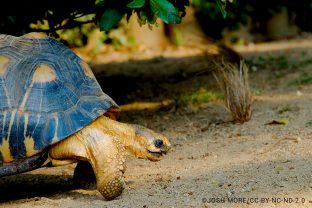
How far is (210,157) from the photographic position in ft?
16.4

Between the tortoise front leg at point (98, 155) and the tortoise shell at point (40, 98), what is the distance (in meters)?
0.09

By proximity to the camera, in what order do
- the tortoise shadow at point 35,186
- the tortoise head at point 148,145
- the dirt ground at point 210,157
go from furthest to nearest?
the tortoise shadow at point 35,186 < the tortoise head at point 148,145 < the dirt ground at point 210,157

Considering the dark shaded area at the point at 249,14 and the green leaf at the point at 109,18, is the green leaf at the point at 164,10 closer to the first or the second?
the green leaf at the point at 109,18

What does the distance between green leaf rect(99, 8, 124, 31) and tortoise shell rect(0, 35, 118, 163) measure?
0.40m

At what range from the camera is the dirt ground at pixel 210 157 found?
4098mm

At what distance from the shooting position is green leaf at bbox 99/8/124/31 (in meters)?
4.78

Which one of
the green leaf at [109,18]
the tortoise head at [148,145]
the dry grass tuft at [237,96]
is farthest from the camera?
the dry grass tuft at [237,96]

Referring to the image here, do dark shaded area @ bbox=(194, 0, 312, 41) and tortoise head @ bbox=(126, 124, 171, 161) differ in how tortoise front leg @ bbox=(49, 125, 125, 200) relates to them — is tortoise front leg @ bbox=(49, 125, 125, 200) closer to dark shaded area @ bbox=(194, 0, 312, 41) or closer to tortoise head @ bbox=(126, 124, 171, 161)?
tortoise head @ bbox=(126, 124, 171, 161)

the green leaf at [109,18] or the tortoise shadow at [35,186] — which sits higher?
the green leaf at [109,18]

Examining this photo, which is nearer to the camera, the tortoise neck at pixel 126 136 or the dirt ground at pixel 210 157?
the dirt ground at pixel 210 157

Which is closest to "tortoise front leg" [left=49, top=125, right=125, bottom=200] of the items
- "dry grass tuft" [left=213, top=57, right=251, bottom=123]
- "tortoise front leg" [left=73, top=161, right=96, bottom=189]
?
"tortoise front leg" [left=73, top=161, right=96, bottom=189]

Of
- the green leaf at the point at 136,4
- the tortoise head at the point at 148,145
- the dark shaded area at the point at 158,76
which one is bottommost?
the dark shaded area at the point at 158,76

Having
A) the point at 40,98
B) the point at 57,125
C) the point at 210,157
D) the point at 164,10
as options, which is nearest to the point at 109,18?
the point at 164,10

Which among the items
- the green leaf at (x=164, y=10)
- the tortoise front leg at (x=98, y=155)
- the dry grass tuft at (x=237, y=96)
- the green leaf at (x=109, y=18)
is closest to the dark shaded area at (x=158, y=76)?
the dry grass tuft at (x=237, y=96)
